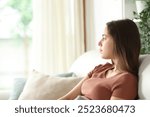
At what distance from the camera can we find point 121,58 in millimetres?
1799

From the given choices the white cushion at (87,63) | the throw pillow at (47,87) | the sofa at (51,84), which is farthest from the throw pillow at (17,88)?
the white cushion at (87,63)

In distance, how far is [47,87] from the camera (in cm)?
224

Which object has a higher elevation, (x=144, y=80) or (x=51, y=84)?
(x=144, y=80)

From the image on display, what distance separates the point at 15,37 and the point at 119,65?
6.18 ft

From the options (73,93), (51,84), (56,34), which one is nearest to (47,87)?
(51,84)

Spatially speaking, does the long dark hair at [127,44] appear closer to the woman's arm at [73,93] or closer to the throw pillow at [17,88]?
the woman's arm at [73,93]

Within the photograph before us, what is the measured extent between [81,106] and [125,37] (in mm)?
489

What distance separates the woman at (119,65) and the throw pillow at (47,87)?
1.14 ft

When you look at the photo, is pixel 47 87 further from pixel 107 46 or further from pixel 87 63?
pixel 107 46

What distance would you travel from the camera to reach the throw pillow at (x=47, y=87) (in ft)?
7.25

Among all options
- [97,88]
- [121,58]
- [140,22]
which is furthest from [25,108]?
[140,22]

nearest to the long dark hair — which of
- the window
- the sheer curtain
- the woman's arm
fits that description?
the woman's arm

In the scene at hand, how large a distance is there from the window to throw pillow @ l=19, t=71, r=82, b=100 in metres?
1.18

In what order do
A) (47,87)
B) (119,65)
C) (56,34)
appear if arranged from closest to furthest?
(119,65), (47,87), (56,34)
